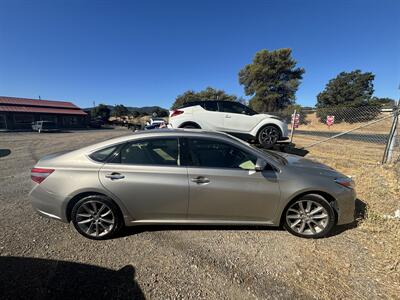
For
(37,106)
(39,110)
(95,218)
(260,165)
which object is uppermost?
(37,106)

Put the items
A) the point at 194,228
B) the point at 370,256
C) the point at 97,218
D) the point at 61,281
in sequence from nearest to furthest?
the point at 61,281 < the point at 370,256 < the point at 97,218 < the point at 194,228

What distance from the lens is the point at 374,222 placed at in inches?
127

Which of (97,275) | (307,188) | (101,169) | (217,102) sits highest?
(217,102)

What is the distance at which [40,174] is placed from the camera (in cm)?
277

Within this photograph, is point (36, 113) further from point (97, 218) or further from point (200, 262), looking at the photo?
point (200, 262)

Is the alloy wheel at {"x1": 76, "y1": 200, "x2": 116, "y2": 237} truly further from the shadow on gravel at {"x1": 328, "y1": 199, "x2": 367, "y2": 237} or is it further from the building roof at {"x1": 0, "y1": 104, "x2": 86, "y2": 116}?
the building roof at {"x1": 0, "y1": 104, "x2": 86, "y2": 116}

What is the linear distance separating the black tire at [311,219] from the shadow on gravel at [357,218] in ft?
0.82

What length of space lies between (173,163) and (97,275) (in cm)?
149

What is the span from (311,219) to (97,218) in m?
2.94

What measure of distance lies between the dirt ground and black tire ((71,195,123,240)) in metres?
0.12

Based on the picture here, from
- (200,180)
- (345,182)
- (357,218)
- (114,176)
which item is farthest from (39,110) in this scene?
(357,218)

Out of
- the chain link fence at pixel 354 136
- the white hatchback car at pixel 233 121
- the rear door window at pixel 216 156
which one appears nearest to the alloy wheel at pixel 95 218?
the rear door window at pixel 216 156

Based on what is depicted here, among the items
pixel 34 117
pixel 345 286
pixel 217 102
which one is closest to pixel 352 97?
pixel 217 102

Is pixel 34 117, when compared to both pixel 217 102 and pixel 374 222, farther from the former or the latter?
pixel 374 222
